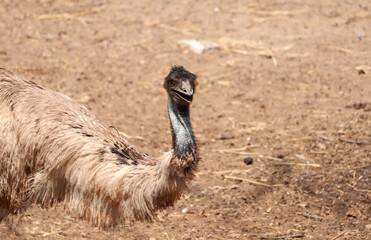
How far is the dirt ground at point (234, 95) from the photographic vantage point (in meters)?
6.13

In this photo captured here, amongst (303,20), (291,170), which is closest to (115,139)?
(291,170)

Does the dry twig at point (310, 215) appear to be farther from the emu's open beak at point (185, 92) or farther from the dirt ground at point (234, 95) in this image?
the emu's open beak at point (185, 92)

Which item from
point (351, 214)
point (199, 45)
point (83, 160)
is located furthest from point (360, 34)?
point (83, 160)

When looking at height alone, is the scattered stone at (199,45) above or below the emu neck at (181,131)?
below

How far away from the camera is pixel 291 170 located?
7.03 meters

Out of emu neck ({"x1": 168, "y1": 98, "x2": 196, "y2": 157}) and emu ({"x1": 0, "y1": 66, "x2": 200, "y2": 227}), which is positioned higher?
emu neck ({"x1": 168, "y1": 98, "x2": 196, "y2": 157})

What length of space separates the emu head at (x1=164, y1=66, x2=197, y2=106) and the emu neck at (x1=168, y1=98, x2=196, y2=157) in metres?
0.05

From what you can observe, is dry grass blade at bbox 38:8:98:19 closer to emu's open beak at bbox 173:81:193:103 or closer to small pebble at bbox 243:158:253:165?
small pebble at bbox 243:158:253:165

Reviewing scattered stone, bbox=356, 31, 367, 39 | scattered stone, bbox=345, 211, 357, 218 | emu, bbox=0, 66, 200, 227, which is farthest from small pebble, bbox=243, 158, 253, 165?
scattered stone, bbox=356, 31, 367, 39

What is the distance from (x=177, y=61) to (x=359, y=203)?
503 centimetres

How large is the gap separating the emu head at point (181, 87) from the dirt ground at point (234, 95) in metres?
1.65

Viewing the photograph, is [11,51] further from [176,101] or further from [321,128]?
[176,101]

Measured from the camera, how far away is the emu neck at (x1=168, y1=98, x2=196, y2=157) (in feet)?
14.3

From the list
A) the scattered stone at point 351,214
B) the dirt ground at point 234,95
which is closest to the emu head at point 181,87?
the dirt ground at point 234,95
